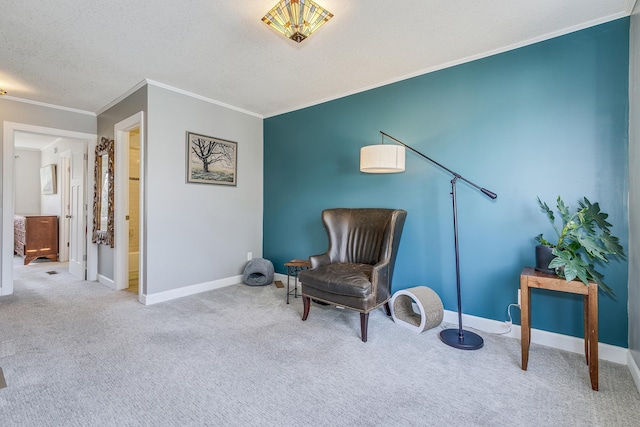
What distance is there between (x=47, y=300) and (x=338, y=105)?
12.8 ft

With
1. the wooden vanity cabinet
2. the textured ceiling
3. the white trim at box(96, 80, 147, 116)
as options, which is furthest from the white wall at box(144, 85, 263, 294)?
the wooden vanity cabinet

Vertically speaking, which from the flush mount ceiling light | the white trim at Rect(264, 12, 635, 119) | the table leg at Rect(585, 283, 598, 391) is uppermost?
the white trim at Rect(264, 12, 635, 119)

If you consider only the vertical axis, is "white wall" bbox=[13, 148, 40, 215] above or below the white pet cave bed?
above

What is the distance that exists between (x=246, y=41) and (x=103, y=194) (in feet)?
9.88

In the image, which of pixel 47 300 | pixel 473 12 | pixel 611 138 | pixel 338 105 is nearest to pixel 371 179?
pixel 338 105

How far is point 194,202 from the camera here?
3660 mm

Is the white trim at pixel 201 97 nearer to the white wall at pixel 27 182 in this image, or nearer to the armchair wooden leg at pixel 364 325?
the armchair wooden leg at pixel 364 325

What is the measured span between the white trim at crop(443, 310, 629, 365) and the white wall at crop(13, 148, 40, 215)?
8.77m

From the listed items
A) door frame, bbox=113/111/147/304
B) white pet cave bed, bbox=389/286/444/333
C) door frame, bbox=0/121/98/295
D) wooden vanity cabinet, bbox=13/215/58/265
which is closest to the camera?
white pet cave bed, bbox=389/286/444/333

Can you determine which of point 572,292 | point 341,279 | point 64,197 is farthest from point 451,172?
point 64,197

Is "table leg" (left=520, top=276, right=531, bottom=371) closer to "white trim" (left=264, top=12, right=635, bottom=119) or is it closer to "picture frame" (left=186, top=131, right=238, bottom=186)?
"white trim" (left=264, top=12, right=635, bottom=119)

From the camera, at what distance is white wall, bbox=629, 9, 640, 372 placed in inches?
72.2

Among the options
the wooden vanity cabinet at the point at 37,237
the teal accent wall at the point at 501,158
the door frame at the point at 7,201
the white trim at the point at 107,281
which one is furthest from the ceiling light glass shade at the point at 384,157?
the wooden vanity cabinet at the point at 37,237

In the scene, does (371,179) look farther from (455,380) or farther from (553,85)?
(455,380)
